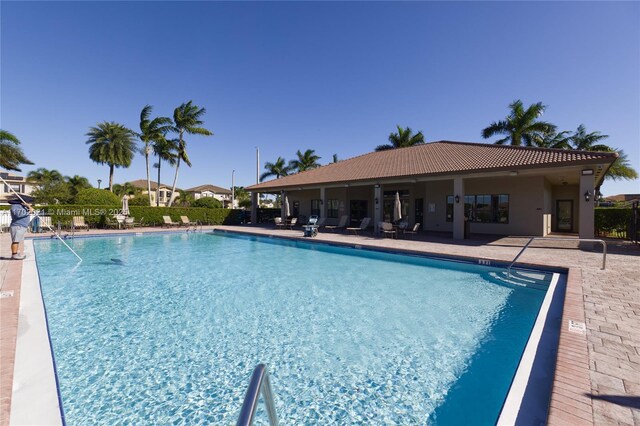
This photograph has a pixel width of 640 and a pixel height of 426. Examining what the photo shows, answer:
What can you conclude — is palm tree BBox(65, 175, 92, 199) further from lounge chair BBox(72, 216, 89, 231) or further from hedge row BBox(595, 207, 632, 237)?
hedge row BBox(595, 207, 632, 237)

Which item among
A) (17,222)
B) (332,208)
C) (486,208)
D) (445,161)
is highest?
(445,161)

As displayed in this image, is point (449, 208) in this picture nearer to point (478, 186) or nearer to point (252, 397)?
point (478, 186)

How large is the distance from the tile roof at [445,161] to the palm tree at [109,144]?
87.8 feet

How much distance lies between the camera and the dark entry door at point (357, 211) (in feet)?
77.7

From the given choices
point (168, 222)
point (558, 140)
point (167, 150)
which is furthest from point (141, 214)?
point (558, 140)

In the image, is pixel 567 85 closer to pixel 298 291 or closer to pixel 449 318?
pixel 449 318

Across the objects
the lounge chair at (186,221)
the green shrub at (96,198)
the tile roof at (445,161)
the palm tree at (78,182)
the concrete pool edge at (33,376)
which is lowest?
the concrete pool edge at (33,376)

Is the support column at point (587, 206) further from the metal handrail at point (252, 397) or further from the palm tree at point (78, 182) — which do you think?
the palm tree at point (78, 182)

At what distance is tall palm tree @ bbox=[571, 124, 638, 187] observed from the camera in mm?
24578

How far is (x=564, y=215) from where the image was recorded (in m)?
19.9

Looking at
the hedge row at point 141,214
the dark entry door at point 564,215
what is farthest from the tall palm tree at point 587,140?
the hedge row at point 141,214

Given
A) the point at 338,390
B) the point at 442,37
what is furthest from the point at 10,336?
the point at 442,37

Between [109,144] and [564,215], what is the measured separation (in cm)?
5186

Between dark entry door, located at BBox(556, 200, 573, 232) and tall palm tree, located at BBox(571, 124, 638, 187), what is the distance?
26.7ft
